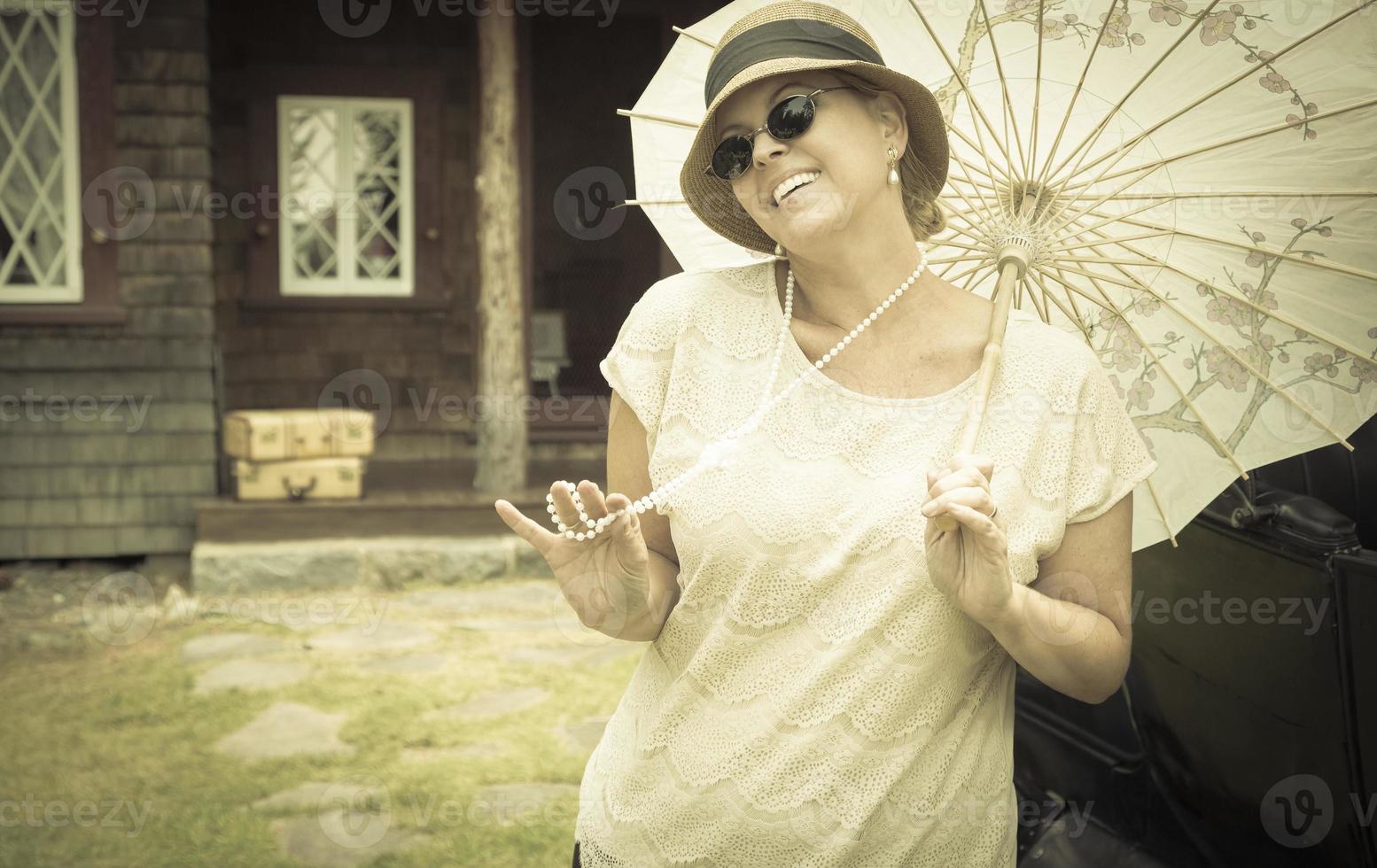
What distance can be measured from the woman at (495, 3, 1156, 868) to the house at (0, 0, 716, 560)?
17.4ft

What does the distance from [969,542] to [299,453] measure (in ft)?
18.8

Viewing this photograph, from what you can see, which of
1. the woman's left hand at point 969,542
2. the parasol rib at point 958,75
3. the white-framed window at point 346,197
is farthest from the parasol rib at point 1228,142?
the white-framed window at point 346,197

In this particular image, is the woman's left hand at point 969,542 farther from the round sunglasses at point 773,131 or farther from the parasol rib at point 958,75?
the parasol rib at point 958,75

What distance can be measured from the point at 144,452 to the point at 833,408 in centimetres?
637

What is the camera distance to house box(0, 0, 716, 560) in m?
6.76

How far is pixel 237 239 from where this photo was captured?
8750 mm

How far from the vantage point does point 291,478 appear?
21.4 ft

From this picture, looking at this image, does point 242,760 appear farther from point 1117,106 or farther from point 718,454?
point 1117,106

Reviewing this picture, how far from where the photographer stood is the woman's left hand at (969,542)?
1.26m

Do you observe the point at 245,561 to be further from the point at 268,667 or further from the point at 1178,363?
the point at 1178,363

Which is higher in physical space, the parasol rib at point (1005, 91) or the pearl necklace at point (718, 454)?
the parasol rib at point (1005, 91)

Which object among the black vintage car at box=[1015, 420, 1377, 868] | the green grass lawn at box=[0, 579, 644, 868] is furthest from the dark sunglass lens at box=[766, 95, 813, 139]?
the green grass lawn at box=[0, 579, 644, 868]

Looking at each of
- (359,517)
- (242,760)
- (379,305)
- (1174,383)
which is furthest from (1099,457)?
(379,305)

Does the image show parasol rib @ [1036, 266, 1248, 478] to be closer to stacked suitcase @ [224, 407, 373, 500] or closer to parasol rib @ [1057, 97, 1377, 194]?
parasol rib @ [1057, 97, 1377, 194]
